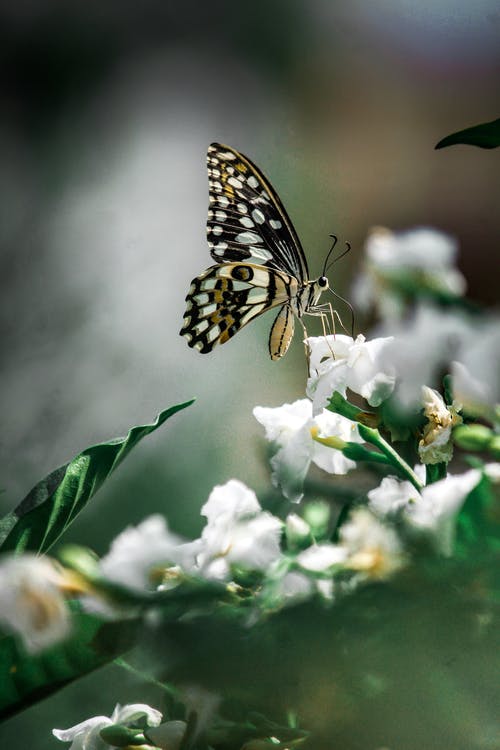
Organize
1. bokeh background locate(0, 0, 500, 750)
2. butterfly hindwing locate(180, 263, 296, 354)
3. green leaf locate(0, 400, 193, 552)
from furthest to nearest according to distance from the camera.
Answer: bokeh background locate(0, 0, 500, 750)
butterfly hindwing locate(180, 263, 296, 354)
green leaf locate(0, 400, 193, 552)

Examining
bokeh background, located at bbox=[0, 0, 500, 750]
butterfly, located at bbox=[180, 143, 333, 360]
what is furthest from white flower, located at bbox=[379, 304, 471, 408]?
bokeh background, located at bbox=[0, 0, 500, 750]

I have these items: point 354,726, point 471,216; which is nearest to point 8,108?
point 471,216

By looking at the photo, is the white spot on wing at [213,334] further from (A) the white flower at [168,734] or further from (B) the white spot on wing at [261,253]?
(A) the white flower at [168,734]

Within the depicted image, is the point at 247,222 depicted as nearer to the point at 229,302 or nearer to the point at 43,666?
the point at 229,302

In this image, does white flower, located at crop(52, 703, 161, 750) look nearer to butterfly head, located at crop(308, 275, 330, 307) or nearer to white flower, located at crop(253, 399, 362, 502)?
white flower, located at crop(253, 399, 362, 502)

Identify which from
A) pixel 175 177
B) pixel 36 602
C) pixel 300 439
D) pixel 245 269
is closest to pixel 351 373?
pixel 300 439

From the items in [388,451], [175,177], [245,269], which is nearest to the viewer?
[388,451]
